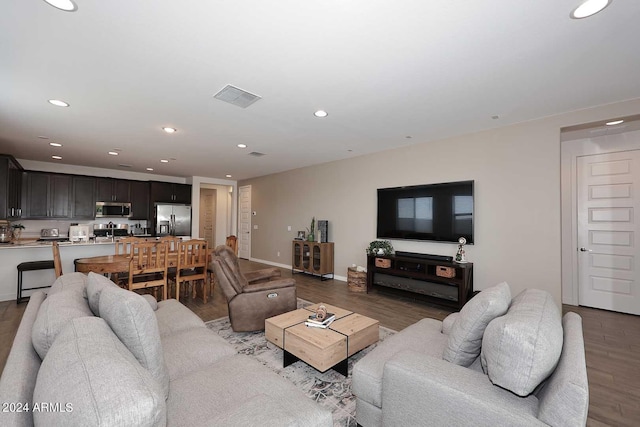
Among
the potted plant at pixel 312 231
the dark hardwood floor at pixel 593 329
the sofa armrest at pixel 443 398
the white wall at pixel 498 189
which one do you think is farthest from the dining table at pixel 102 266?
the white wall at pixel 498 189

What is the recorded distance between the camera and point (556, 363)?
4.04 feet

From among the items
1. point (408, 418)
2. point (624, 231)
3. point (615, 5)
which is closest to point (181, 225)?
point (408, 418)

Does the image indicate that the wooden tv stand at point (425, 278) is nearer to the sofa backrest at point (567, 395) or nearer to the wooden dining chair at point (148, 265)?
the sofa backrest at point (567, 395)

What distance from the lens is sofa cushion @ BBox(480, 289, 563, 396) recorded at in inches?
45.4

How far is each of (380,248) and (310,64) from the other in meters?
3.43

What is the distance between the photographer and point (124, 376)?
0.82 metres

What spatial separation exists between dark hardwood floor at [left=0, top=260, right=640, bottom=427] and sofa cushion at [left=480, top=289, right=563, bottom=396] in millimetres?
1272

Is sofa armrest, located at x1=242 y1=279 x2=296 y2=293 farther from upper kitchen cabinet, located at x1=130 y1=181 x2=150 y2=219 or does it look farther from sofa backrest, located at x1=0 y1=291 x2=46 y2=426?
upper kitchen cabinet, located at x1=130 y1=181 x2=150 y2=219

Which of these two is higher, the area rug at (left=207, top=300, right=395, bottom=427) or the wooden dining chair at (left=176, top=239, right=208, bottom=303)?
the wooden dining chair at (left=176, top=239, right=208, bottom=303)

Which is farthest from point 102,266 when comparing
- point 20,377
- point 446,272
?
point 446,272

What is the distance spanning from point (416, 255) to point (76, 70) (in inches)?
185

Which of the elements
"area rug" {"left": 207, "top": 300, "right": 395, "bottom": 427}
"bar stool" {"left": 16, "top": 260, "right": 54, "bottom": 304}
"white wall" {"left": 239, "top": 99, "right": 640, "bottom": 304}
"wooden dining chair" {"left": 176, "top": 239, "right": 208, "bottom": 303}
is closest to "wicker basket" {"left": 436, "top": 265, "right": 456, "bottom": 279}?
"white wall" {"left": 239, "top": 99, "right": 640, "bottom": 304}

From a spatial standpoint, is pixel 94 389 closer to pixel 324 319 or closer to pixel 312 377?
pixel 312 377

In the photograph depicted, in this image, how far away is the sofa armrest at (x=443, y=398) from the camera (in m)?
1.16
